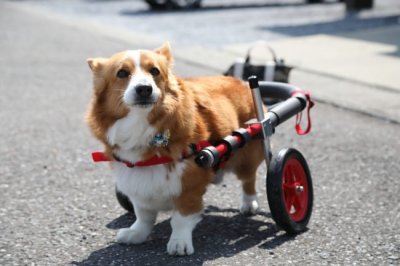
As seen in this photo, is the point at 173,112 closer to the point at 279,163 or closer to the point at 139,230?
the point at 279,163

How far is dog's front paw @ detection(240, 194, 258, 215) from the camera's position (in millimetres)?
4621

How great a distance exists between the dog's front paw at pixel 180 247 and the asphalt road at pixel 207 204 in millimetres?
42

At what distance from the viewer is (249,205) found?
182 inches

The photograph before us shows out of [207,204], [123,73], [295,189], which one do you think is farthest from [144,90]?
[207,204]

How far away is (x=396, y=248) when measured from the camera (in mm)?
4012

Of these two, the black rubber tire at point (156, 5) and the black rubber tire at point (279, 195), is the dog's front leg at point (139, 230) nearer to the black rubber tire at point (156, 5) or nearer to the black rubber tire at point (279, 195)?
the black rubber tire at point (279, 195)

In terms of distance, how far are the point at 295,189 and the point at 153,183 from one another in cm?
92

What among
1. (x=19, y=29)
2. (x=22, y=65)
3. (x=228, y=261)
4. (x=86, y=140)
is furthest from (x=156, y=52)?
(x=19, y=29)

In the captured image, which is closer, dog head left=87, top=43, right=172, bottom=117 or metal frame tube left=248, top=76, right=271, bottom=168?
dog head left=87, top=43, right=172, bottom=117

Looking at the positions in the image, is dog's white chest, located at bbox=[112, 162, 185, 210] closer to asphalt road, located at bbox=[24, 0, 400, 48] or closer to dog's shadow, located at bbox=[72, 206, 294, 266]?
dog's shadow, located at bbox=[72, 206, 294, 266]

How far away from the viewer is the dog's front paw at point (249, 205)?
4621 mm

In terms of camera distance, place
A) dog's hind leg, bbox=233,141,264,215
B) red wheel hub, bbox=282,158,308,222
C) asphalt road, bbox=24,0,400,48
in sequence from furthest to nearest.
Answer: asphalt road, bbox=24,0,400,48 < dog's hind leg, bbox=233,141,264,215 < red wheel hub, bbox=282,158,308,222

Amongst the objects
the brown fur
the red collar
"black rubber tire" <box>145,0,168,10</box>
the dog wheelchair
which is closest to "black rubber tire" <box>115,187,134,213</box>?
the dog wheelchair

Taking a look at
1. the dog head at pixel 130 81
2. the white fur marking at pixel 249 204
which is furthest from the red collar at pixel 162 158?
the white fur marking at pixel 249 204
